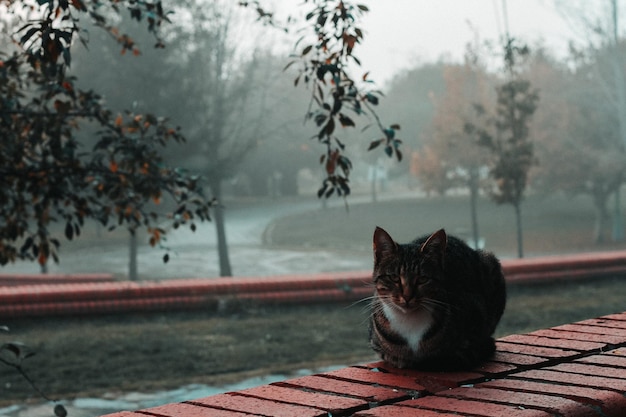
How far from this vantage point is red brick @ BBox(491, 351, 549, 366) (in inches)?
127

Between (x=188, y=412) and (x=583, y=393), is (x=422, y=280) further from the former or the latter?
(x=188, y=412)

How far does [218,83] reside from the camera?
24875 millimetres

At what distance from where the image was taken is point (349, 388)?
9.34ft

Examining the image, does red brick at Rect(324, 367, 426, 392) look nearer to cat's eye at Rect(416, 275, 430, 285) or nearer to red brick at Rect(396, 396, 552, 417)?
red brick at Rect(396, 396, 552, 417)

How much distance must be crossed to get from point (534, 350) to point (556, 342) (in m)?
0.15

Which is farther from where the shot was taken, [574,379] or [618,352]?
[618,352]

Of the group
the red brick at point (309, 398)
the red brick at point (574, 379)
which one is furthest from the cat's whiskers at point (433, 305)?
the red brick at point (309, 398)

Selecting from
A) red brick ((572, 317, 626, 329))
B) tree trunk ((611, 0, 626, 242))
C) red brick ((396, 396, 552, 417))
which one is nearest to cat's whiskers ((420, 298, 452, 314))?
red brick ((396, 396, 552, 417))

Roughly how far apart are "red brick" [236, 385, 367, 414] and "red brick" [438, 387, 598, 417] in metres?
0.35

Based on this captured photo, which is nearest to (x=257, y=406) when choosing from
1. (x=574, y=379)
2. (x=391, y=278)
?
(x=391, y=278)

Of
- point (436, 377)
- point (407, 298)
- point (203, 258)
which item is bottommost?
point (203, 258)

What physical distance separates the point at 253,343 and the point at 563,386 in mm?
5578

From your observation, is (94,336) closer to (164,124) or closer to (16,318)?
(16,318)

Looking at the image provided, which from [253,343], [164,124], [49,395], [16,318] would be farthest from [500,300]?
[16,318]
